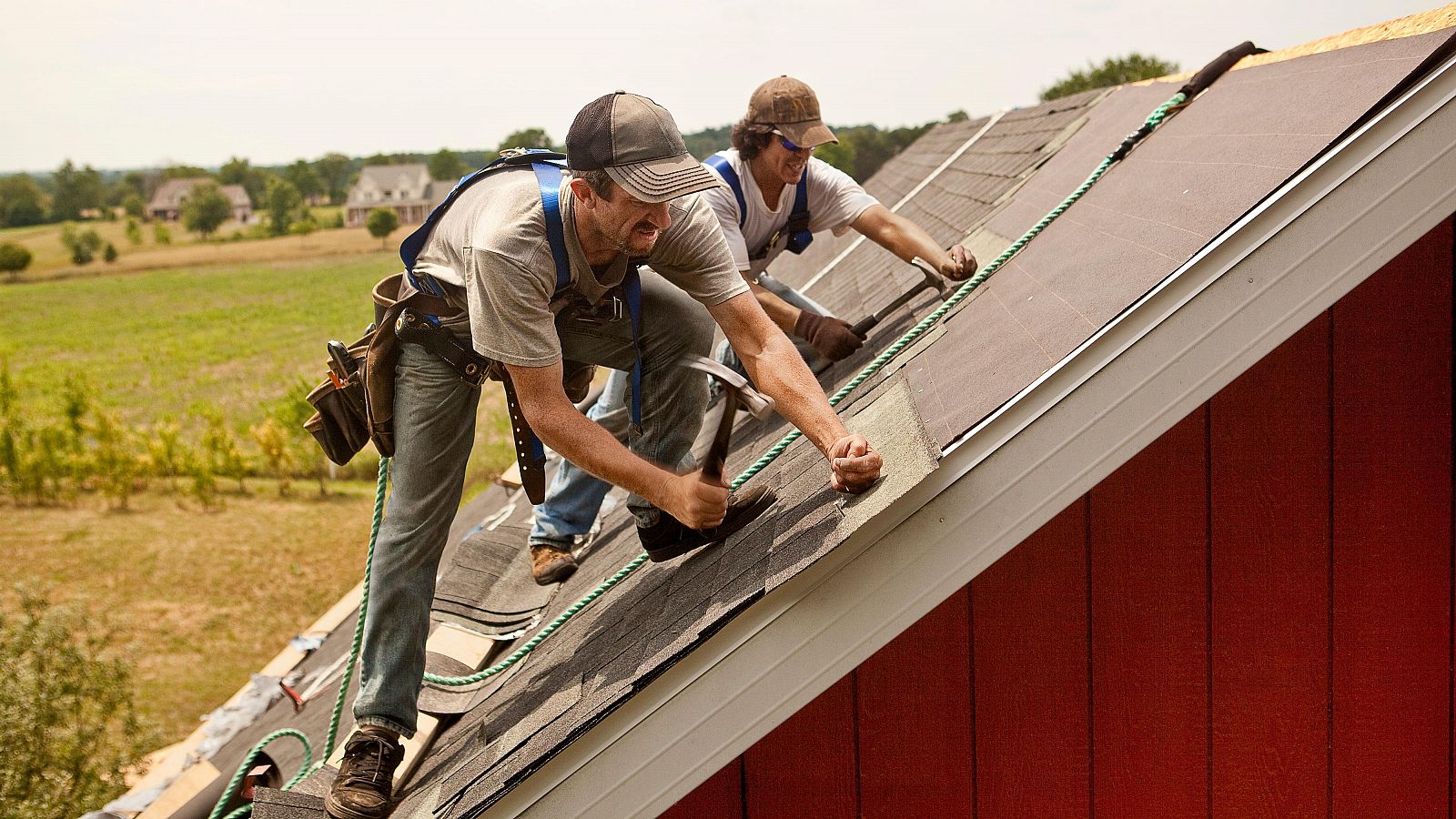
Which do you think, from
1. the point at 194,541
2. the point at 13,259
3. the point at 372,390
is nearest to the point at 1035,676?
the point at 372,390

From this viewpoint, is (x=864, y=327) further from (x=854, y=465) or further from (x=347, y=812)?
(x=347, y=812)

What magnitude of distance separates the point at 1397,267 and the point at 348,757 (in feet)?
9.14

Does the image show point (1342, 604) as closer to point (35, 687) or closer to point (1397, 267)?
point (1397, 267)

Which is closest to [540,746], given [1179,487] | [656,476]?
[656,476]

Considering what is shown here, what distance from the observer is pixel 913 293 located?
166 inches

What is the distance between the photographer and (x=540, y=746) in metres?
2.01

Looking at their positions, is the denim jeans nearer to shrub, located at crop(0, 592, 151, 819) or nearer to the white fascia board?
the white fascia board

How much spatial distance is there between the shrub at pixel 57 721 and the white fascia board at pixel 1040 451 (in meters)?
7.17

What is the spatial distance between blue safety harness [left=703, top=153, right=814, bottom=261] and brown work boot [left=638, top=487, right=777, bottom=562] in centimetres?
158

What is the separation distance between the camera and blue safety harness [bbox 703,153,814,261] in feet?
13.2

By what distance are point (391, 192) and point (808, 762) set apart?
358ft

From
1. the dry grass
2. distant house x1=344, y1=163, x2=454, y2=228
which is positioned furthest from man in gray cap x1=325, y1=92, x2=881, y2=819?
distant house x1=344, y1=163, x2=454, y2=228

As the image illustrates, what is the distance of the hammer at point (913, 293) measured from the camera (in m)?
4.00

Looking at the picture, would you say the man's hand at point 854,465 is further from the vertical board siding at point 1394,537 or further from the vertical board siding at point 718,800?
the vertical board siding at point 1394,537
